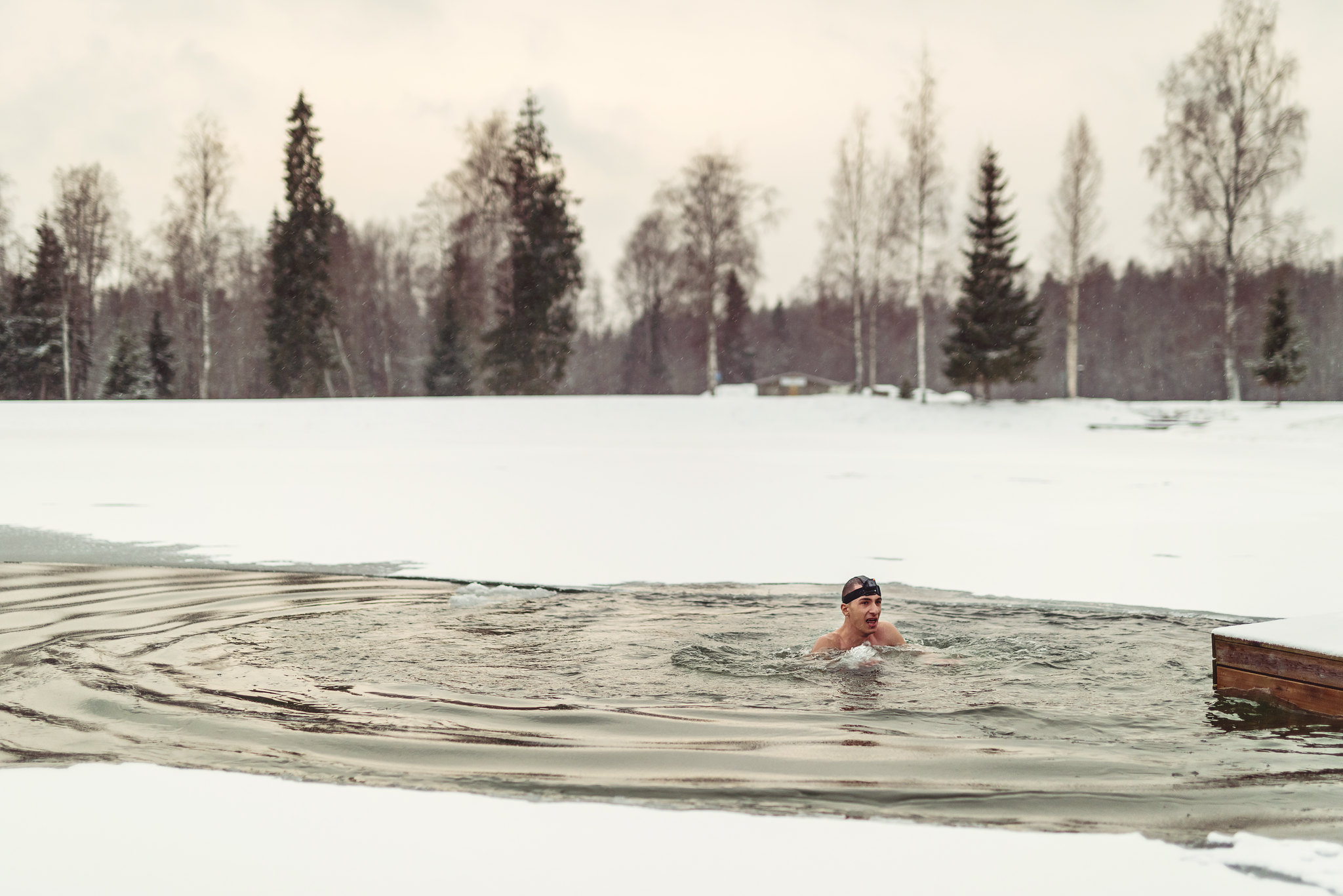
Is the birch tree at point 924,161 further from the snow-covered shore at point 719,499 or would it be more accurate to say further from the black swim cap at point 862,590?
the black swim cap at point 862,590

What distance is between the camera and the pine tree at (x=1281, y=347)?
30.9m

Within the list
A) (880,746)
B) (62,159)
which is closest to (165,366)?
(62,159)

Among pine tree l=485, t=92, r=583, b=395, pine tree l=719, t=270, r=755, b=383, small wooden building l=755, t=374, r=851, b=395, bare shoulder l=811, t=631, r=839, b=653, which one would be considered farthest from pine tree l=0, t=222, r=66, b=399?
bare shoulder l=811, t=631, r=839, b=653

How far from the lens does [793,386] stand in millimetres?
60781

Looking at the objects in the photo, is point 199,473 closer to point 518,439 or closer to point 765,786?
point 518,439

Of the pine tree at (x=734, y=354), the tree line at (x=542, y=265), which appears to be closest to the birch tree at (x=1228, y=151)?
the tree line at (x=542, y=265)

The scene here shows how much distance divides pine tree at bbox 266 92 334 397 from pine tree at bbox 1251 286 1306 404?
33.6m

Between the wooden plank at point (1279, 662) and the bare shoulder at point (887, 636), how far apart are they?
174cm

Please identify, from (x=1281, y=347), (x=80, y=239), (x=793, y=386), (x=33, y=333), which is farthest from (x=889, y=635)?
(x=793, y=386)

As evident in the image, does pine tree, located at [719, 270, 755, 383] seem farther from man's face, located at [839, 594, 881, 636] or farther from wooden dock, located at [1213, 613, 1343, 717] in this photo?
wooden dock, located at [1213, 613, 1343, 717]

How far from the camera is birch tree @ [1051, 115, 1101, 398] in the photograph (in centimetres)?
3706

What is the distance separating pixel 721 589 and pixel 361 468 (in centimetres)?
1045

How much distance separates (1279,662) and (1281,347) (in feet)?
100

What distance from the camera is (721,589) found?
8281 mm
